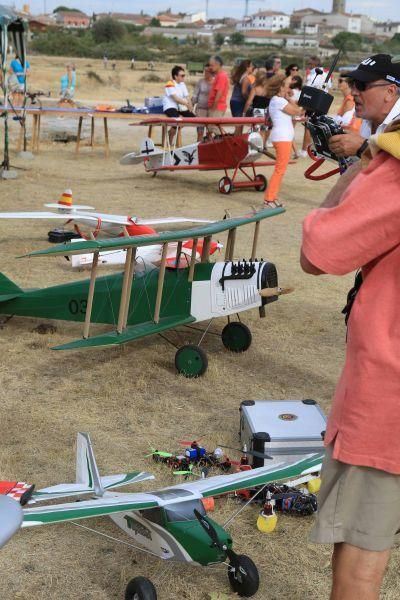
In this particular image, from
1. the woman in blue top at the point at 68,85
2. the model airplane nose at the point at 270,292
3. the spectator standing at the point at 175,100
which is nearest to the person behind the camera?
the model airplane nose at the point at 270,292

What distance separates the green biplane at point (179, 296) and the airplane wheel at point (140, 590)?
2542mm

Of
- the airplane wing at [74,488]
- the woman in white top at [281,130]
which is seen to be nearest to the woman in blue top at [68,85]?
the woman in white top at [281,130]

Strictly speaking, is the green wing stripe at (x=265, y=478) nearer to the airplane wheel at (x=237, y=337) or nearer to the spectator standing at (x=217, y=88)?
the airplane wheel at (x=237, y=337)

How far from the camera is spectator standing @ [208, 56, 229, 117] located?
1580cm

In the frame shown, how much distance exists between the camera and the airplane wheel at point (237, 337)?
662 centimetres

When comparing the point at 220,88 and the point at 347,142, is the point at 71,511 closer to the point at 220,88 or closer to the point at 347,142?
the point at 347,142

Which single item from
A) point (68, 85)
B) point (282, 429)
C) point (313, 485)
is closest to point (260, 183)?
point (282, 429)

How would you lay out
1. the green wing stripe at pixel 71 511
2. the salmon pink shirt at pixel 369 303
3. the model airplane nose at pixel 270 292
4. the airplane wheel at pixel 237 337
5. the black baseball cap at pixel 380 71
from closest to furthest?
the salmon pink shirt at pixel 369 303, the green wing stripe at pixel 71 511, the black baseball cap at pixel 380 71, the model airplane nose at pixel 270 292, the airplane wheel at pixel 237 337

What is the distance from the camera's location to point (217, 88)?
625 inches

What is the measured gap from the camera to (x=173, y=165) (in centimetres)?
1446

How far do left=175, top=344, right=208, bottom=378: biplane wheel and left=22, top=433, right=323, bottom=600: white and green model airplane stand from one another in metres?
2.31

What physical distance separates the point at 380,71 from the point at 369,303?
1.42 m

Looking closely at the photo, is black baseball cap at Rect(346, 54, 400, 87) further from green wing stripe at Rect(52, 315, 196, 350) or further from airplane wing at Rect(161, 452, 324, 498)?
green wing stripe at Rect(52, 315, 196, 350)

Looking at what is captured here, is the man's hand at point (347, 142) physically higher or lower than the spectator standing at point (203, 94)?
higher
